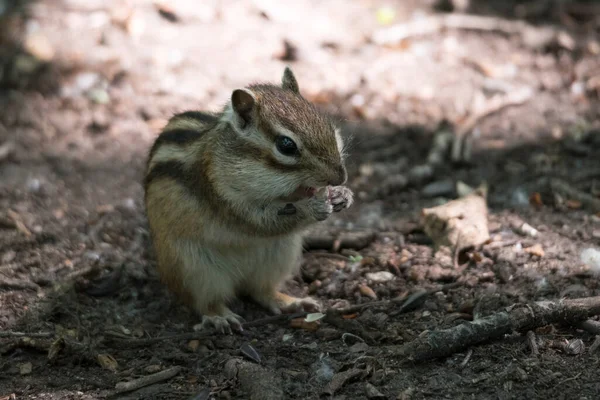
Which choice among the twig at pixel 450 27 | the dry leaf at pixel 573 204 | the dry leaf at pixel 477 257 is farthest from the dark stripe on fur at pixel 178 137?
the twig at pixel 450 27

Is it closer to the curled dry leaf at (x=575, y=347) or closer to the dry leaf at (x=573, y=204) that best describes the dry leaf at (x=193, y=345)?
the curled dry leaf at (x=575, y=347)

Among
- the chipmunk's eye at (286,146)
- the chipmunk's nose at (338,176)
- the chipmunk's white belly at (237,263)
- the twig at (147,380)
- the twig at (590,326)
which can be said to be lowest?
the twig at (147,380)

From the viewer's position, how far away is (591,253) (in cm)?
479

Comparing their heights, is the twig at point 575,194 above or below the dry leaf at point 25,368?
above

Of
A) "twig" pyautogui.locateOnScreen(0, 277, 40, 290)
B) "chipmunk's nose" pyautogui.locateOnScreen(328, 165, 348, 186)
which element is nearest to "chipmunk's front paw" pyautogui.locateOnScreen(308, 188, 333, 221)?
"chipmunk's nose" pyautogui.locateOnScreen(328, 165, 348, 186)

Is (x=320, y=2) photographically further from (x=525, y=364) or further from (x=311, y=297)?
(x=525, y=364)

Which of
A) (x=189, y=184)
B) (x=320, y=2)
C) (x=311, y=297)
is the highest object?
(x=320, y=2)

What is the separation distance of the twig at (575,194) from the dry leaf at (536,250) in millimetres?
742

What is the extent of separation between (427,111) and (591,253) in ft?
9.03

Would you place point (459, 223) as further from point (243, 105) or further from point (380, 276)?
point (243, 105)

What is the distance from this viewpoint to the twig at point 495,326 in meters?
3.94

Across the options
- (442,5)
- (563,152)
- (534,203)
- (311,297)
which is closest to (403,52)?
(442,5)

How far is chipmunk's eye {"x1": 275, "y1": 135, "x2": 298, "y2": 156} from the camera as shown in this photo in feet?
13.6

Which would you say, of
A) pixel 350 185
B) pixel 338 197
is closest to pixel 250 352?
pixel 338 197
